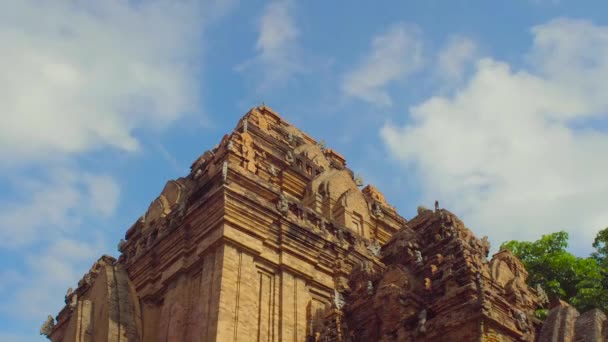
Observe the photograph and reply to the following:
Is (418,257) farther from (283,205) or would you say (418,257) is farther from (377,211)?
(377,211)

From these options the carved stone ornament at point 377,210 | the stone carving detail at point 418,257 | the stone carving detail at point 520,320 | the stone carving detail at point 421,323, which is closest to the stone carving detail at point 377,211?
the carved stone ornament at point 377,210

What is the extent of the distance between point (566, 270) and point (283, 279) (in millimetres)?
14705

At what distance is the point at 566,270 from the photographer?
28.0 m

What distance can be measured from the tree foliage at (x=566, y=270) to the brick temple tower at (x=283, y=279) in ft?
24.0

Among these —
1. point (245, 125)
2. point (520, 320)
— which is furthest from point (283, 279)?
point (245, 125)

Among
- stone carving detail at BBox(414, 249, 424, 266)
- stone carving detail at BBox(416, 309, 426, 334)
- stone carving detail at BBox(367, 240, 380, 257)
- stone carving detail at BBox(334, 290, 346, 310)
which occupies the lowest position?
stone carving detail at BBox(416, 309, 426, 334)

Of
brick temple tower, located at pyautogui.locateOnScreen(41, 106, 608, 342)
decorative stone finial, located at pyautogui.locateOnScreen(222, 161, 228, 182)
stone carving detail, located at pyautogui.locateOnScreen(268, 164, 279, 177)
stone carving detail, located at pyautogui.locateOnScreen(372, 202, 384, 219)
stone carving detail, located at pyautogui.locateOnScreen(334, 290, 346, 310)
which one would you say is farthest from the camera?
stone carving detail, located at pyautogui.locateOnScreen(372, 202, 384, 219)

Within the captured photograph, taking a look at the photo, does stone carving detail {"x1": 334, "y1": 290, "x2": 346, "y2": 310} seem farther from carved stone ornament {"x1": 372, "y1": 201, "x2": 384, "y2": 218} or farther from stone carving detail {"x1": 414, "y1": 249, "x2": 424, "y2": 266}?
carved stone ornament {"x1": 372, "y1": 201, "x2": 384, "y2": 218}

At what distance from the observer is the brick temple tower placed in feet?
49.7

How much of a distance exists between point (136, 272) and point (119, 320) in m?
2.43

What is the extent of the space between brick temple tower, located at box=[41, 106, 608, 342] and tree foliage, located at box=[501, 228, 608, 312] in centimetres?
732

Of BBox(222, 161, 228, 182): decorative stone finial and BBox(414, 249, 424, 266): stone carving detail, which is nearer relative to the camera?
BBox(414, 249, 424, 266): stone carving detail

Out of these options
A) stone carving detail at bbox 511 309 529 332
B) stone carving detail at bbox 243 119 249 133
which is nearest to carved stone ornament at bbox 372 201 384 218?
stone carving detail at bbox 243 119 249 133

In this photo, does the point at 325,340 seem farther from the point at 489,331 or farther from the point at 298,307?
the point at 489,331
